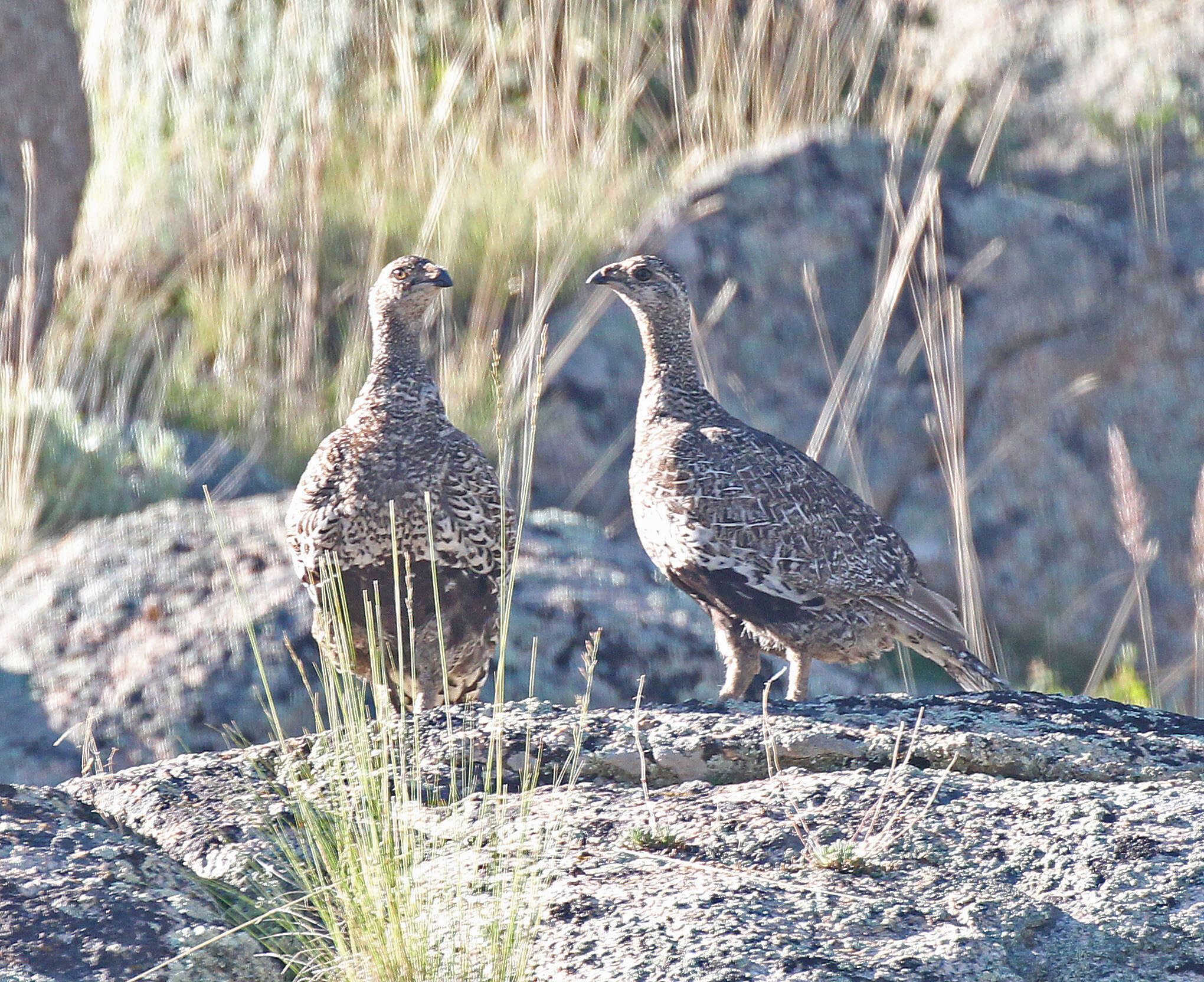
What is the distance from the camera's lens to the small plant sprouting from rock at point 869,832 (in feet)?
8.52

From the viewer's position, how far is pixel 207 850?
287cm

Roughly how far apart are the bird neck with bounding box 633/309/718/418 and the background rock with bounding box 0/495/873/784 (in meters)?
0.84

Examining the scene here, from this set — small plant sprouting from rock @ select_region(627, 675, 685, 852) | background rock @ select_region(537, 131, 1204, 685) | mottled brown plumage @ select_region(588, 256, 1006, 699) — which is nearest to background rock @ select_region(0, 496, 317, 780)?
mottled brown plumage @ select_region(588, 256, 1006, 699)

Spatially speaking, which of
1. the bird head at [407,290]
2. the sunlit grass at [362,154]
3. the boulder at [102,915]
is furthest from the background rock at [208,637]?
the boulder at [102,915]

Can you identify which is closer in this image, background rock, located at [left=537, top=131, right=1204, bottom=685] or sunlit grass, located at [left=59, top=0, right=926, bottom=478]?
background rock, located at [left=537, top=131, right=1204, bottom=685]

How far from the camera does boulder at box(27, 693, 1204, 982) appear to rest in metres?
2.37

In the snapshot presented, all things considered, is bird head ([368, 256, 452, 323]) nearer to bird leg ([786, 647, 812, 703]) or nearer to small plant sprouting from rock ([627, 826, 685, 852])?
bird leg ([786, 647, 812, 703])

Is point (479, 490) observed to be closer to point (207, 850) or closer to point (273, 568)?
point (273, 568)

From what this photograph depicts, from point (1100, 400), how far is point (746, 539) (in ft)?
12.5

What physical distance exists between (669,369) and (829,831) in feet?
9.70

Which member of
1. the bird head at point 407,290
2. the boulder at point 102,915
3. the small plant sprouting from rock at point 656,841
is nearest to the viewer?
the boulder at point 102,915

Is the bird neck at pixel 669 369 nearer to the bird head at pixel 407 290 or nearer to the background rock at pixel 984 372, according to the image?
the bird head at pixel 407 290

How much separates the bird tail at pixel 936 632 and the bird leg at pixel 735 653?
1.41 ft

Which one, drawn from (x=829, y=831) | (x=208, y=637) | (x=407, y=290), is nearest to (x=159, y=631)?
(x=208, y=637)
